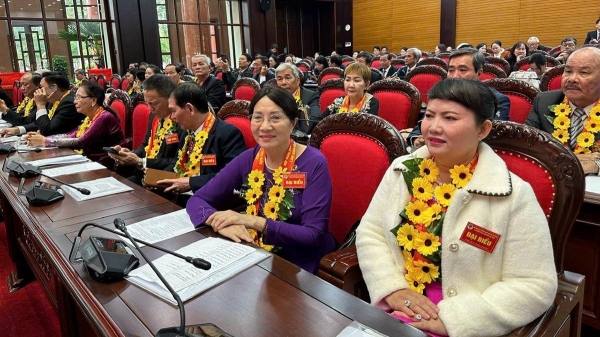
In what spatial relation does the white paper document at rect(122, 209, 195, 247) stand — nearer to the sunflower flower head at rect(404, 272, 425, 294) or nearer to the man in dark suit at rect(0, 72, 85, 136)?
the sunflower flower head at rect(404, 272, 425, 294)

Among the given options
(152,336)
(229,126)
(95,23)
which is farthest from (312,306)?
(95,23)

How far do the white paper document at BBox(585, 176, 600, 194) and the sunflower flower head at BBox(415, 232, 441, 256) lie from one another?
683 mm

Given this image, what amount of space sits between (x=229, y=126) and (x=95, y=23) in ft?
33.0

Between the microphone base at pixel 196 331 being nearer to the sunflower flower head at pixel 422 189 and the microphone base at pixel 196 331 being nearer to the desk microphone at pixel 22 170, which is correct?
the sunflower flower head at pixel 422 189

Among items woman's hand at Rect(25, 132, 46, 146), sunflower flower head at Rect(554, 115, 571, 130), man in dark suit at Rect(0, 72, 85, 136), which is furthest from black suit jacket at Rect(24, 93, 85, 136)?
sunflower flower head at Rect(554, 115, 571, 130)

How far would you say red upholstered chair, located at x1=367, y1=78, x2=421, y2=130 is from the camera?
309 centimetres

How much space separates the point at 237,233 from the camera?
4.55 feet

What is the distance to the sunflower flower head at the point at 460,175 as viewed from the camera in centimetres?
118

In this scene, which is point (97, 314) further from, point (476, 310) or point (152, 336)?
point (476, 310)

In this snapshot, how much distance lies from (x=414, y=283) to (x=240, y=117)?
5.06ft

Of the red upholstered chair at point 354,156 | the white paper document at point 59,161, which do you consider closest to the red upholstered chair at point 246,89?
the white paper document at point 59,161

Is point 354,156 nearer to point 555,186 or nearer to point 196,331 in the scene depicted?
point 555,186

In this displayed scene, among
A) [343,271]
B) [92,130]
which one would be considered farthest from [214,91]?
[343,271]

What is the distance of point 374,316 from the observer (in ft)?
3.12
